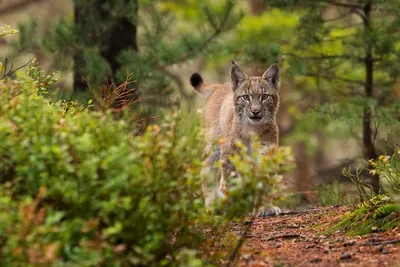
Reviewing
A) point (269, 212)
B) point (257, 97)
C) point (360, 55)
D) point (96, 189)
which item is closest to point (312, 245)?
point (269, 212)

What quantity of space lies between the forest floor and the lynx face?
153 centimetres

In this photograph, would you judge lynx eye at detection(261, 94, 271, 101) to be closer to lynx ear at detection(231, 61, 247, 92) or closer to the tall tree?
lynx ear at detection(231, 61, 247, 92)

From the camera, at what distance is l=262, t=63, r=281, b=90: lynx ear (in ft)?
26.1

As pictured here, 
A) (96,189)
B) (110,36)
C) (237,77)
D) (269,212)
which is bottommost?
(269,212)

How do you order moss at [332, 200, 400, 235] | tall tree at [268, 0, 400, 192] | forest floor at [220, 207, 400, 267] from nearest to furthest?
forest floor at [220, 207, 400, 267]
moss at [332, 200, 400, 235]
tall tree at [268, 0, 400, 192]

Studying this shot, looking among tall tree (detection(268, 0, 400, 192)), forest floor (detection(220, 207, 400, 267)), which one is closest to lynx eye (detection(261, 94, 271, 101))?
forest floor (detection(220, 207, 400, 267))

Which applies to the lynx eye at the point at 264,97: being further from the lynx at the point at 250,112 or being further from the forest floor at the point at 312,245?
the forest floor at the point at 312,245

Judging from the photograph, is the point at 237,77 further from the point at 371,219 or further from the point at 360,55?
the point at 360,55

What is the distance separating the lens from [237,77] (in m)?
8.13

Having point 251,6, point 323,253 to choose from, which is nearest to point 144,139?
point 323,253

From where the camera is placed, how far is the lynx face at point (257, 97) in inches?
308

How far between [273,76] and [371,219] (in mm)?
2739

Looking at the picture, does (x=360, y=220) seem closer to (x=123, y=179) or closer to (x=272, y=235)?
(x=272, y=235)

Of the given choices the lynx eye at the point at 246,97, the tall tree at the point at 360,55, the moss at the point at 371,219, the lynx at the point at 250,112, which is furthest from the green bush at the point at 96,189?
the tall tree at the point at 360,55
